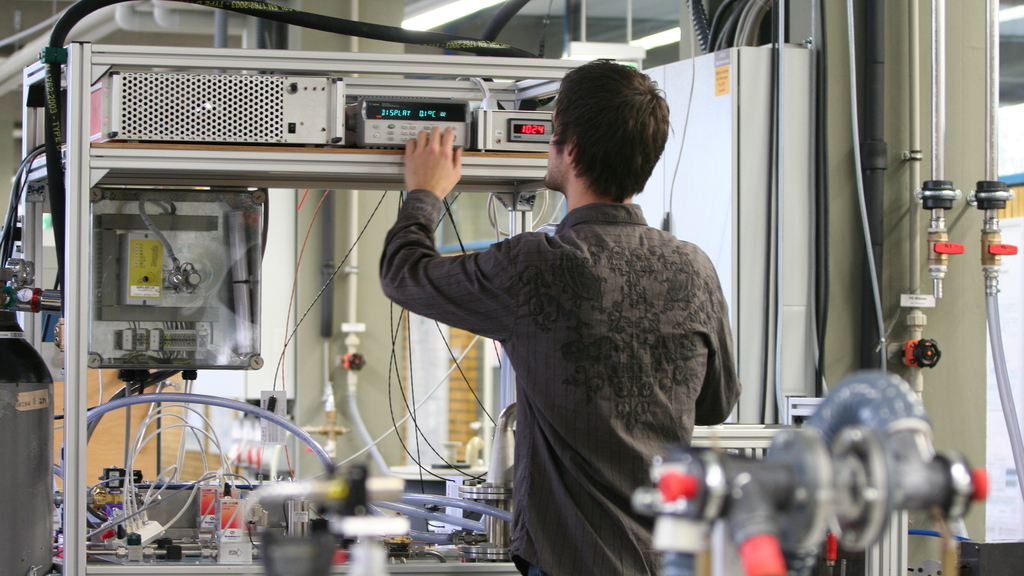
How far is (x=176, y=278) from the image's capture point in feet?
6.12

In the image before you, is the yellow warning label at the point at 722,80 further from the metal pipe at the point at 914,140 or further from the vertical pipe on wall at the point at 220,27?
the vertical pipe on wall at the point at 220,27

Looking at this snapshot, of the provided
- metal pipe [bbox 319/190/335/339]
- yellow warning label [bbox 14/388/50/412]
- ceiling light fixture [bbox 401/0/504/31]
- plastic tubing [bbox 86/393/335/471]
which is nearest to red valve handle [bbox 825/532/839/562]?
plastic tubing [bbox 86/393/335/471]

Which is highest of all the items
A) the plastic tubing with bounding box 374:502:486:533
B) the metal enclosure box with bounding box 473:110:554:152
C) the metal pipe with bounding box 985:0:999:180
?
the metal pipe with bounding box 985:0:999:180

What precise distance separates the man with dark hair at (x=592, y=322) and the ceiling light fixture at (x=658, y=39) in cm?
463

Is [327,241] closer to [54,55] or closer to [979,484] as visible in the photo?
[54,55]

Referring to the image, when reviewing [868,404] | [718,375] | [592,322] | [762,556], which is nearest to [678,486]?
[762,556]

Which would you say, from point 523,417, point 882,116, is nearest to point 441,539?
point 523,417

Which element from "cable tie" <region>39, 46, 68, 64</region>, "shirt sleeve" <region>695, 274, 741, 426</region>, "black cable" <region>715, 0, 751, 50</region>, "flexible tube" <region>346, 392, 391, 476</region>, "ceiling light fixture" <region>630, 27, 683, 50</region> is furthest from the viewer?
"ceiling light fixture" <region>630, 27, 683, 50</region>

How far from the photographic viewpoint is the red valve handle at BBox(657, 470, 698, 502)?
555mm

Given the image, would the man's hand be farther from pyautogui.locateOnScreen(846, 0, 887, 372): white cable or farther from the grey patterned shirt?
pyautogui.locateOnScreen(846, 0, 887, 372): white cable

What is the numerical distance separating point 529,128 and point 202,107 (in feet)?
1.88

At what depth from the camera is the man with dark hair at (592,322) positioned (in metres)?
1.26

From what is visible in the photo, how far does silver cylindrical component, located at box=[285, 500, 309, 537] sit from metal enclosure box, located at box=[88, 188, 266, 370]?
1.06 ft

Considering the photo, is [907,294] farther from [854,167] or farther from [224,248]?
[224,248]
